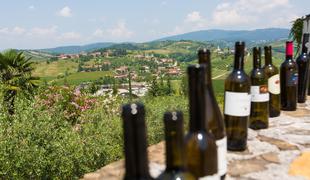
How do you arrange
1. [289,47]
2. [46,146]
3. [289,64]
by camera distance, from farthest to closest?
[46,146] < [289,64] < [289,47]

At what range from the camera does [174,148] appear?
1.05 meters

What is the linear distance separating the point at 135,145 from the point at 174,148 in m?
0.15

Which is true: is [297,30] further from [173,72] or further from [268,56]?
[173,72]

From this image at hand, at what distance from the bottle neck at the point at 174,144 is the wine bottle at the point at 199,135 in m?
0.27

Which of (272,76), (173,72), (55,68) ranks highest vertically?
(272,76)

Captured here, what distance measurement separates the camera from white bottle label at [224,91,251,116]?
7.81 feet

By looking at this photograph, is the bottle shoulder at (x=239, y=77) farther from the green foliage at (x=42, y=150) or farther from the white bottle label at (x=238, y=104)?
the green foliage at (x=42, y=150)

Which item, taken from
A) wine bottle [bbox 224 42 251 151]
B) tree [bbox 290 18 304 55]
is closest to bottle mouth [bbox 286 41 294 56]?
wine bottle [bbox 224 42 251 151]

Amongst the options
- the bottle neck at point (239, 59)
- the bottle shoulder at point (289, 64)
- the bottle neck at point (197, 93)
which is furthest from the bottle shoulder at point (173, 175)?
the bottle shoulder at point (289, 64)

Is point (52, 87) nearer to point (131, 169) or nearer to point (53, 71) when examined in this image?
point (131, 169)

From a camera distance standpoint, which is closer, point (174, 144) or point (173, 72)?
point (174, 144)

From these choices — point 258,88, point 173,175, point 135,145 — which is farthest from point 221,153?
point 258,88

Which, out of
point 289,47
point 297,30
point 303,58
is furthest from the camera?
point 297,30

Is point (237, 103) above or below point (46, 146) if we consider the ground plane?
above
